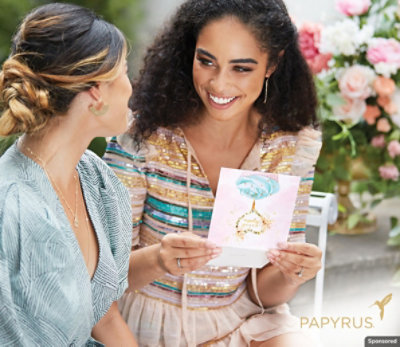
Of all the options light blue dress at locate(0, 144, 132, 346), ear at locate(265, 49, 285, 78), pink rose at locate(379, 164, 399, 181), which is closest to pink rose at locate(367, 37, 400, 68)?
pink rose at locate(379, 164, 399, 181)

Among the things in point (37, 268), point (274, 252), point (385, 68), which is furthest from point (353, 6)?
point (37, 268)

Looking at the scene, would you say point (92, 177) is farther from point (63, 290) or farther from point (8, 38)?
point (8, 38)

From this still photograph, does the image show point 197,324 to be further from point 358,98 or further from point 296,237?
point 358,98

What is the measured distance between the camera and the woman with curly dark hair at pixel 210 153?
148cm

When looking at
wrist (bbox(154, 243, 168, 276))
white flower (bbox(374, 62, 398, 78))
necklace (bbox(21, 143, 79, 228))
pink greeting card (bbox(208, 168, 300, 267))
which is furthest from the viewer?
Answer: white flower (bbox(374, 62, 398, 78))

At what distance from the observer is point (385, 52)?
2.16 m

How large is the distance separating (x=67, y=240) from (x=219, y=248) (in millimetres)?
409

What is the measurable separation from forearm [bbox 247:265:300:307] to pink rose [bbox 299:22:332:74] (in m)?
0.94

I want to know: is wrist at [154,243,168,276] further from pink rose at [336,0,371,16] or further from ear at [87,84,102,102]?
pink rose at [336,0,371,16]

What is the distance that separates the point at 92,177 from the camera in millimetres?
1280

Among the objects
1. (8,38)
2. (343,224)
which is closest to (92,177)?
(8,38)

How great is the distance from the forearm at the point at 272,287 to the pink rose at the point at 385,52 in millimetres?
957

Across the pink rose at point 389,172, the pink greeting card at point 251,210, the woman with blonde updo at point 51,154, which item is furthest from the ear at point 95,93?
the pink rose at point 389,172

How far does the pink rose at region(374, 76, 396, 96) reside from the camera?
218 cm
